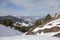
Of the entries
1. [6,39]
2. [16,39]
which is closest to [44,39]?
[16,39]

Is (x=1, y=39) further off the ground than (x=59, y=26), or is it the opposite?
(x=59, y=26)

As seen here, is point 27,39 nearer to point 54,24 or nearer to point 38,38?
point 38,38

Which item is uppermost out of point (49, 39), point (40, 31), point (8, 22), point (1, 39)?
point (8, 22)

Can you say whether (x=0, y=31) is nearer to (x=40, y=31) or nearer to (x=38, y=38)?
(x=40, y=31)

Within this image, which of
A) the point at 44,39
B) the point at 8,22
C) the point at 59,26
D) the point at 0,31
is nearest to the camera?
the point at 44,39

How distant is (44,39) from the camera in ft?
14.0

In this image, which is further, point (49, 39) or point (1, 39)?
point (1, 39)

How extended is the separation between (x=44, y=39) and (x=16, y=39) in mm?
828

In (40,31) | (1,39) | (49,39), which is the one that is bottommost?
(49,39)

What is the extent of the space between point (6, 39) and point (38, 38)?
976 millimetres

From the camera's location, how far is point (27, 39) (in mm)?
4379

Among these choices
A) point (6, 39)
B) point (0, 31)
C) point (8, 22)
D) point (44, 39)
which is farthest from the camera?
point (8, 22)

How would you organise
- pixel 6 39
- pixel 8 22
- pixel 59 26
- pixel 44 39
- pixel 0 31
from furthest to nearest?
pixel 8 22 < pixel 59 26 < pixel 0 31 < pixel 6 39 < pixel 44 39

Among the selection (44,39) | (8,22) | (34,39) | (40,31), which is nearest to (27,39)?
(34,39)
